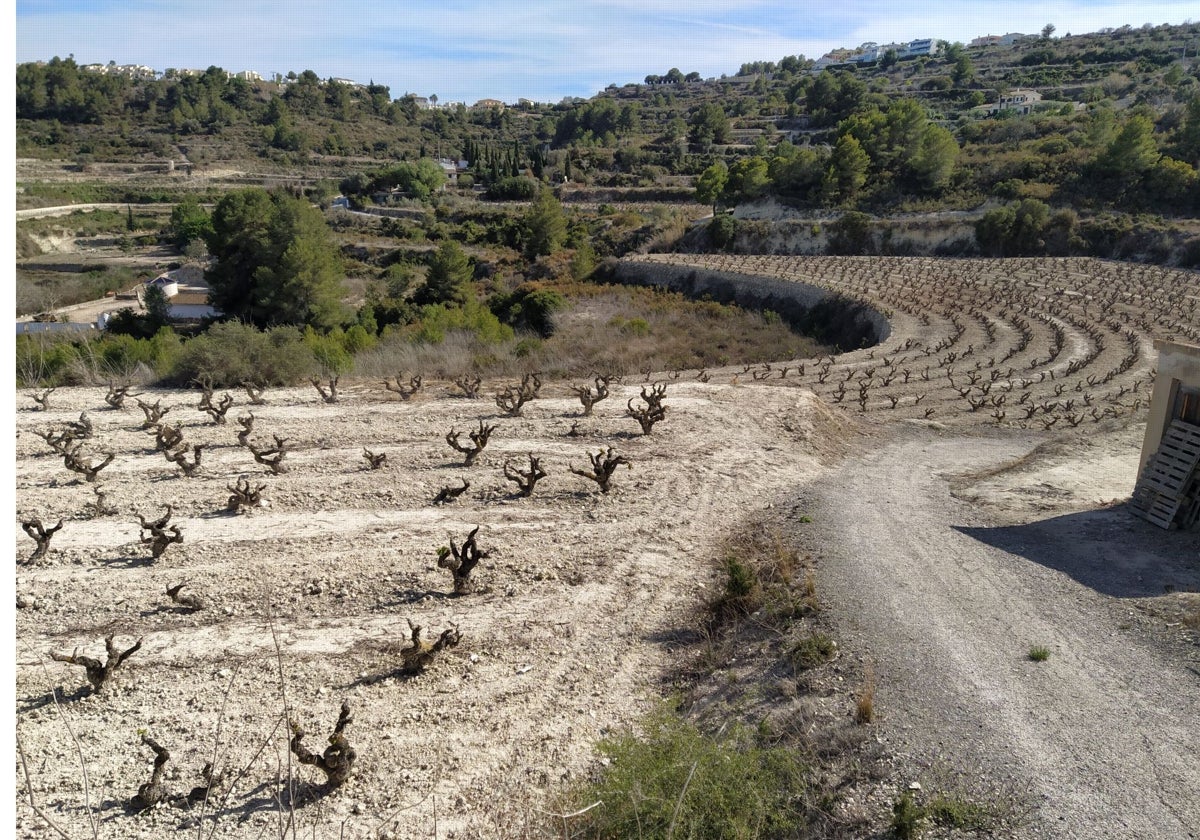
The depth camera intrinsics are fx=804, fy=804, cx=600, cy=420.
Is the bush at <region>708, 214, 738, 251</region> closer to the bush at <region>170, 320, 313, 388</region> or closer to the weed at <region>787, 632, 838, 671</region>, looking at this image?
the bush at <region>170, 320, 313, 388</region>

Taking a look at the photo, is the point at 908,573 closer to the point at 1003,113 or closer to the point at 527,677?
the point at 527,677

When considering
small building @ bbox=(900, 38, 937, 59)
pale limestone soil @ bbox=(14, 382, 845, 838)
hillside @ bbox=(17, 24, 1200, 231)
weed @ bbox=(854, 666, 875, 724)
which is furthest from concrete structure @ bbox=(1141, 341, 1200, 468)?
small building @ bbox=(900, 38, 937, 59)

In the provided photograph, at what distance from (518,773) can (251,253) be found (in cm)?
3911

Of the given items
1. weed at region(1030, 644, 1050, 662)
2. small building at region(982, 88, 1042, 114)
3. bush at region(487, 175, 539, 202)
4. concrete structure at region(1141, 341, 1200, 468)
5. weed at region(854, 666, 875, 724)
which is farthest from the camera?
small building at region(982, 88, 1042, 114)

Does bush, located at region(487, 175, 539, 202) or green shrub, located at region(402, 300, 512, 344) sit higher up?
bush, located at region(487, 175, 539, 202)

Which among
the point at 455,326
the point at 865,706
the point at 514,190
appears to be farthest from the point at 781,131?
the point at 865,706

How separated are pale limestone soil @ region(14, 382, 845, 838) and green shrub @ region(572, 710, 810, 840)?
1.98 feet

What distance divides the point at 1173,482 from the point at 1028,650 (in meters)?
5.14

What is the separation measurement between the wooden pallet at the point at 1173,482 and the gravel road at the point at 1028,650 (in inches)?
12.5

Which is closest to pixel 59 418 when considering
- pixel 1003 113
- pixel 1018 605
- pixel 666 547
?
pixel 666 547

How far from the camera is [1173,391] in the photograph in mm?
12461

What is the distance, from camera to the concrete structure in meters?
12.1

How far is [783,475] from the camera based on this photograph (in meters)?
15.4

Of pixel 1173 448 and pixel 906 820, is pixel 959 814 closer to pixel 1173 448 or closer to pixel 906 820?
pixel 906 820
